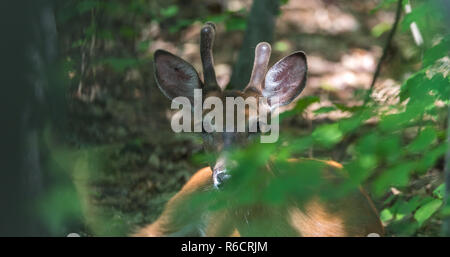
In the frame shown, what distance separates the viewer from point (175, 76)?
4.53 m

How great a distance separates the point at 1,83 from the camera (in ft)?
10.3

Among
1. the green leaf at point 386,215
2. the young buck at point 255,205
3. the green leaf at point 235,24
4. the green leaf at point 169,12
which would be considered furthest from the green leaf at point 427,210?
the green leaf at point 169,12

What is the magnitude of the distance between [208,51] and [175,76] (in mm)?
365

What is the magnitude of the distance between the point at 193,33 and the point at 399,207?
6.30 m

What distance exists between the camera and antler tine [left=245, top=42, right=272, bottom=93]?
4.45 metres

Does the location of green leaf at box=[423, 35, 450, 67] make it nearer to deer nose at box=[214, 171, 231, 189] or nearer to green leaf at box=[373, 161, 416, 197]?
green leaf at box=[373, 161, 416, 197]

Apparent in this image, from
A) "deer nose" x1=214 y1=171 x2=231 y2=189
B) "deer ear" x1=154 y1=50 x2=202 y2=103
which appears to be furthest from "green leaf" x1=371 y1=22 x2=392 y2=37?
"deer nose" x1=214 y1=171 x2=231 y2=189

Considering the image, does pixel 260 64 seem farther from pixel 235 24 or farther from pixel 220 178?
pixel 235 24

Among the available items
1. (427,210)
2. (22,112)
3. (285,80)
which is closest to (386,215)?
(427,210)

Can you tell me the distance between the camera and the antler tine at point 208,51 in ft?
14.0

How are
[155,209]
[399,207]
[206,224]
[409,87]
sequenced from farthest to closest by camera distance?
[155,209] → [399,207] → [206,224] → [409,87]

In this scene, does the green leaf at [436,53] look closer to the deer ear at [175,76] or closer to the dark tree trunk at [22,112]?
the deer ear at [175,76]

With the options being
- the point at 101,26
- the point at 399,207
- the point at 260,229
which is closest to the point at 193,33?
the point at 101,26
